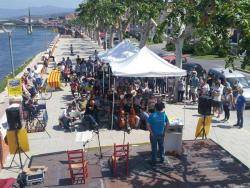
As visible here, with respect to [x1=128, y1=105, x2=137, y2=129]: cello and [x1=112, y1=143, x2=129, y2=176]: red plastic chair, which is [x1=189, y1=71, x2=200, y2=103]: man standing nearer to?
[x1=128, y1=105, x2=137, y2=129]: cello

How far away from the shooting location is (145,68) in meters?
15.5

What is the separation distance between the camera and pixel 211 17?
34.7ft

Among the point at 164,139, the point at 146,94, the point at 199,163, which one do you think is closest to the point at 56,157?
the point at 164,139

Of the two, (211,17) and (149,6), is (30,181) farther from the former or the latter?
(149,6)

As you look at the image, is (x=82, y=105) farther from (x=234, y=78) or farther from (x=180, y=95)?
(x=234, y=78)

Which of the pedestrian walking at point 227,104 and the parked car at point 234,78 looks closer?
the pedestrian walking at point 227,104

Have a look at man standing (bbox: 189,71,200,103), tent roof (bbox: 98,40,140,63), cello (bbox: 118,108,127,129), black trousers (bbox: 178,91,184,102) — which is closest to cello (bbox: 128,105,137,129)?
cello (bbox: 118,108,127,129)

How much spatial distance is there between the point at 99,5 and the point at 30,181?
3731cm

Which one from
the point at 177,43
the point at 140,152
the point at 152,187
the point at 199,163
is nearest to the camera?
the point at 152,187

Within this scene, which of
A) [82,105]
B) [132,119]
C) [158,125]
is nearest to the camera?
[158,125]

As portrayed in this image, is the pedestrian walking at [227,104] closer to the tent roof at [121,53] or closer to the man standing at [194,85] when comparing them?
the man standing at [194,85]

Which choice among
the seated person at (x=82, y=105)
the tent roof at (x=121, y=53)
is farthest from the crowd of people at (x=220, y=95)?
the seated person at (x=82, y=105)

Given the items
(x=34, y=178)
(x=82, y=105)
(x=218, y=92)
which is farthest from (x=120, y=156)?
(x=218, y=92)

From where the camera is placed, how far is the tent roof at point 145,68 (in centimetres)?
1528
